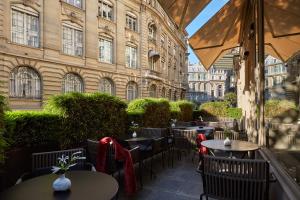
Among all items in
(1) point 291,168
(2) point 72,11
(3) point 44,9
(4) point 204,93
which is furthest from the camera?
(4) point 204,93

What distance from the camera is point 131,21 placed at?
30.0 metres

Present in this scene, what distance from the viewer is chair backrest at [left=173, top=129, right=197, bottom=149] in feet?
25.1

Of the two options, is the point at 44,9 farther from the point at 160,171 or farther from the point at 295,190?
the point at 295,190

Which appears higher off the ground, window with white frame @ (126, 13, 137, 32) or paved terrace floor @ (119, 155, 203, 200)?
window with white frame @ (126, 13, 137, 32)

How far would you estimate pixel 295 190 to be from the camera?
312 centimetres

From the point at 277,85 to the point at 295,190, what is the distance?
330cm

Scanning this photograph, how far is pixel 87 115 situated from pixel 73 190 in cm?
368

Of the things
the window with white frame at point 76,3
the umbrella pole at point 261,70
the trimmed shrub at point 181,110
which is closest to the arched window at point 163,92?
the window with white frame at point 76,3

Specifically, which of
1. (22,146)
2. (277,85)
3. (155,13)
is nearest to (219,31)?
(277,85)

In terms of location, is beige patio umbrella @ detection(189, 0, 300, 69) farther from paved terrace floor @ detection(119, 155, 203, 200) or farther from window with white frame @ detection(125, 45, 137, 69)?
window with white frame @ detection(125, 45, 137, 69)

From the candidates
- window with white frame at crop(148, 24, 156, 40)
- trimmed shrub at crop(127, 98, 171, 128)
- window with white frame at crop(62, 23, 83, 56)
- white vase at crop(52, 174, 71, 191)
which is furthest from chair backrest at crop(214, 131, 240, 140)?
window with white frame at crop(148, 24, 156, 40)

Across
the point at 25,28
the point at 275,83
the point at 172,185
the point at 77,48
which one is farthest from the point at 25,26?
the point at 275,83

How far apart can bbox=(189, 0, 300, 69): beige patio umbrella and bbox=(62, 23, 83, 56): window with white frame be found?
15.3 metres

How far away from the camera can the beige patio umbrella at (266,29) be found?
22.3ft
